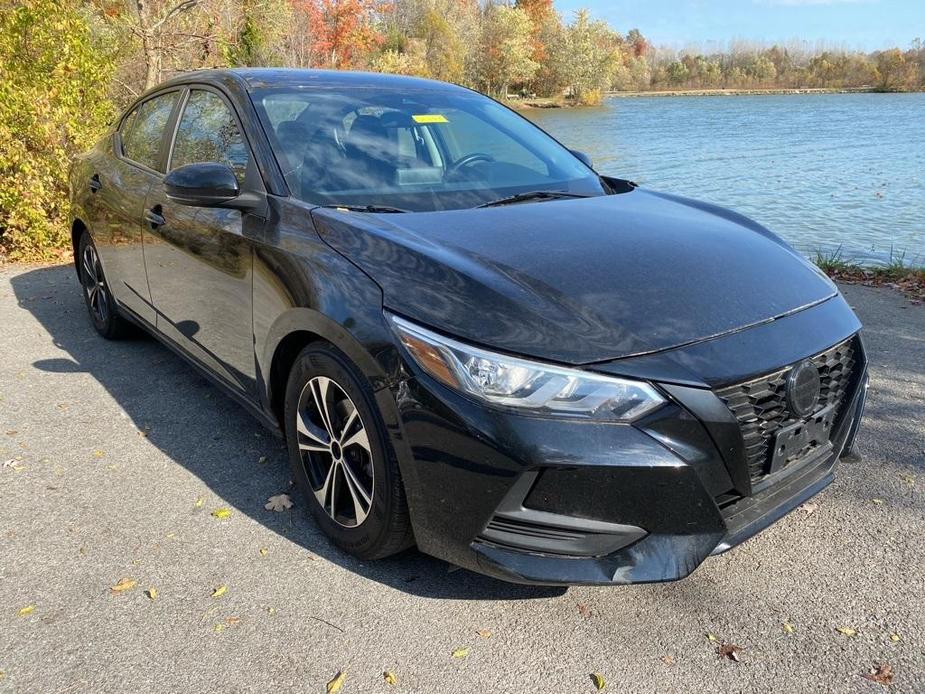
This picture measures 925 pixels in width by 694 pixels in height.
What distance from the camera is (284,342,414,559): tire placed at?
2.44 metres

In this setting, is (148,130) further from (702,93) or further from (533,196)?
(702,93)

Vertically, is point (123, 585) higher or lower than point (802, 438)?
lower

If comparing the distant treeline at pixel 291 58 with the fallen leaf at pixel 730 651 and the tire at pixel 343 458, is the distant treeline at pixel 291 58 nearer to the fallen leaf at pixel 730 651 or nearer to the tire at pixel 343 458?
the tire at pixel 343 458

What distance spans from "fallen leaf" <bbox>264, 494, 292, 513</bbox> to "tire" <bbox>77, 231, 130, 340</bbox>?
2.41 metres

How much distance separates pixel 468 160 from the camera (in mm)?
3590

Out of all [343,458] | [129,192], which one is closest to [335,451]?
[343,458]

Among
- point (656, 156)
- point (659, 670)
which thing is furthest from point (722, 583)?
point (656, 156)

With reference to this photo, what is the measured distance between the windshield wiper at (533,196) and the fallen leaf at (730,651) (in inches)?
72.6

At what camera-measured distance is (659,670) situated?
7.31 feet

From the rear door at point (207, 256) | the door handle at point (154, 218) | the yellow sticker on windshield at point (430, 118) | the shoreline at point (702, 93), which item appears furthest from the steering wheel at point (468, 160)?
the shoreline at point (702, 93)

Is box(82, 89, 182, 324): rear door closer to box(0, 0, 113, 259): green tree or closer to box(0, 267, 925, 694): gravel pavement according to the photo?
box(0, 267, 925, 694): gravel pavement

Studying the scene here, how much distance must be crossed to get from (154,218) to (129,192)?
1.80 feet

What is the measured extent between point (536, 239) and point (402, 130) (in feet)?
3.88

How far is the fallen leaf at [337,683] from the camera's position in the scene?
7.07 ft
